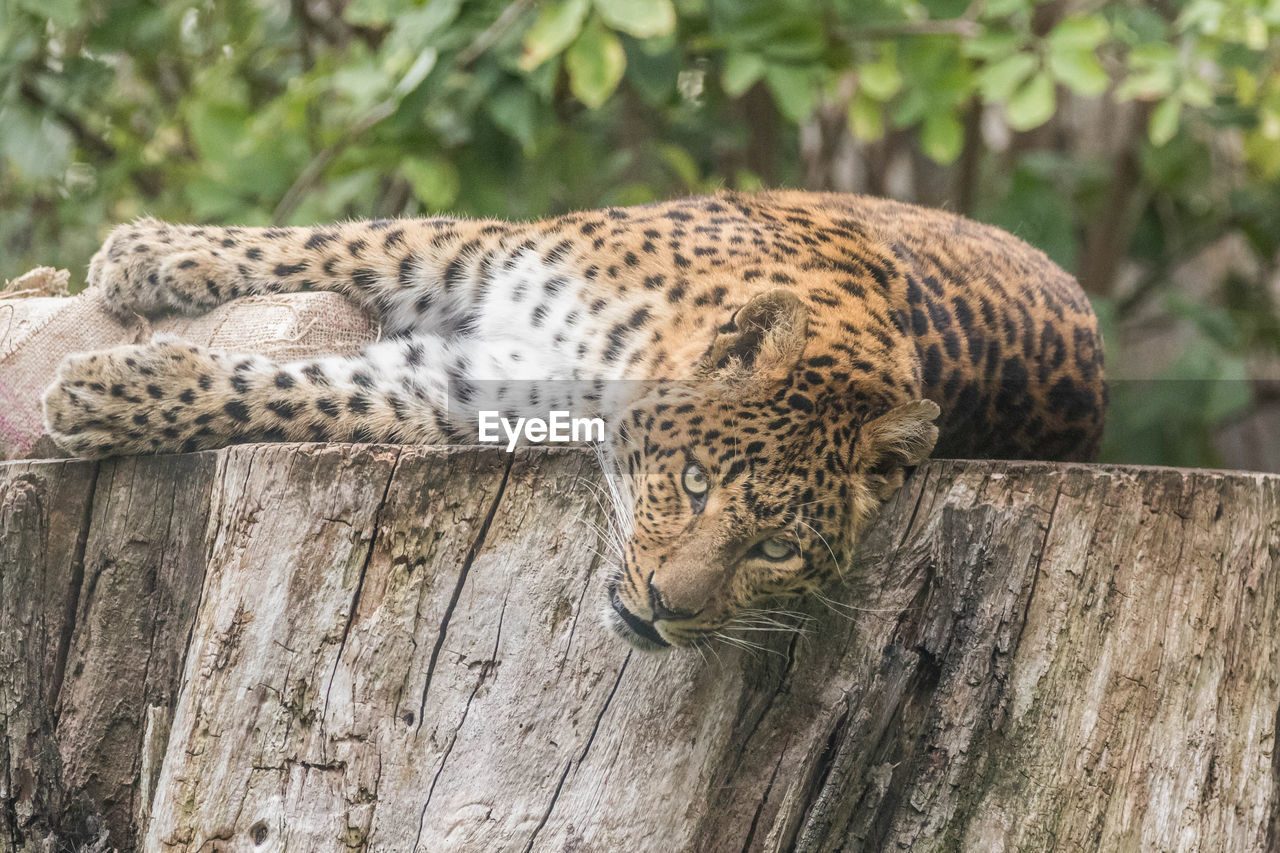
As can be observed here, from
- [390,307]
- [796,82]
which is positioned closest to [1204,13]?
[796,82]

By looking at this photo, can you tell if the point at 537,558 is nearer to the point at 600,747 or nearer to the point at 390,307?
the point at 600,747

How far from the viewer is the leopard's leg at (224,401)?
3.43 m

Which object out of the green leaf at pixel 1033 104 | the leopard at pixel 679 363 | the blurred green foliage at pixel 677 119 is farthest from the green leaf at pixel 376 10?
the green leaf at pixel 1033 104

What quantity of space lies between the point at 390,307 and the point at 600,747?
6.36 feet

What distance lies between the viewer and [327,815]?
319 cm

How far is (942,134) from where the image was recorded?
668cm

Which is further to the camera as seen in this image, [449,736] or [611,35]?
[611,35]

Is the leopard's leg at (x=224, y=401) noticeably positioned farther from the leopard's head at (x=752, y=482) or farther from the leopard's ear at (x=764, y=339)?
the leopard's ear at (x=764, y=339)

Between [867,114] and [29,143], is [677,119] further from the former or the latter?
[29,143]

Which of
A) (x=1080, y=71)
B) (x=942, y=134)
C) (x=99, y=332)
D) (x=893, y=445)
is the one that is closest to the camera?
(x=893, y=445)

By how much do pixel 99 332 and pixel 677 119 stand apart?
5674mm

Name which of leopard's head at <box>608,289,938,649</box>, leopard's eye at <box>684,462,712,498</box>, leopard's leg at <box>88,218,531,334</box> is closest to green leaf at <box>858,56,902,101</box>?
leopard's leg at <box>88,218,531,334</box>

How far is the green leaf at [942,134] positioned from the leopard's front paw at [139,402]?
459 centimetres

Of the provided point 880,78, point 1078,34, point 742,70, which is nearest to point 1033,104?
point 1078,34
